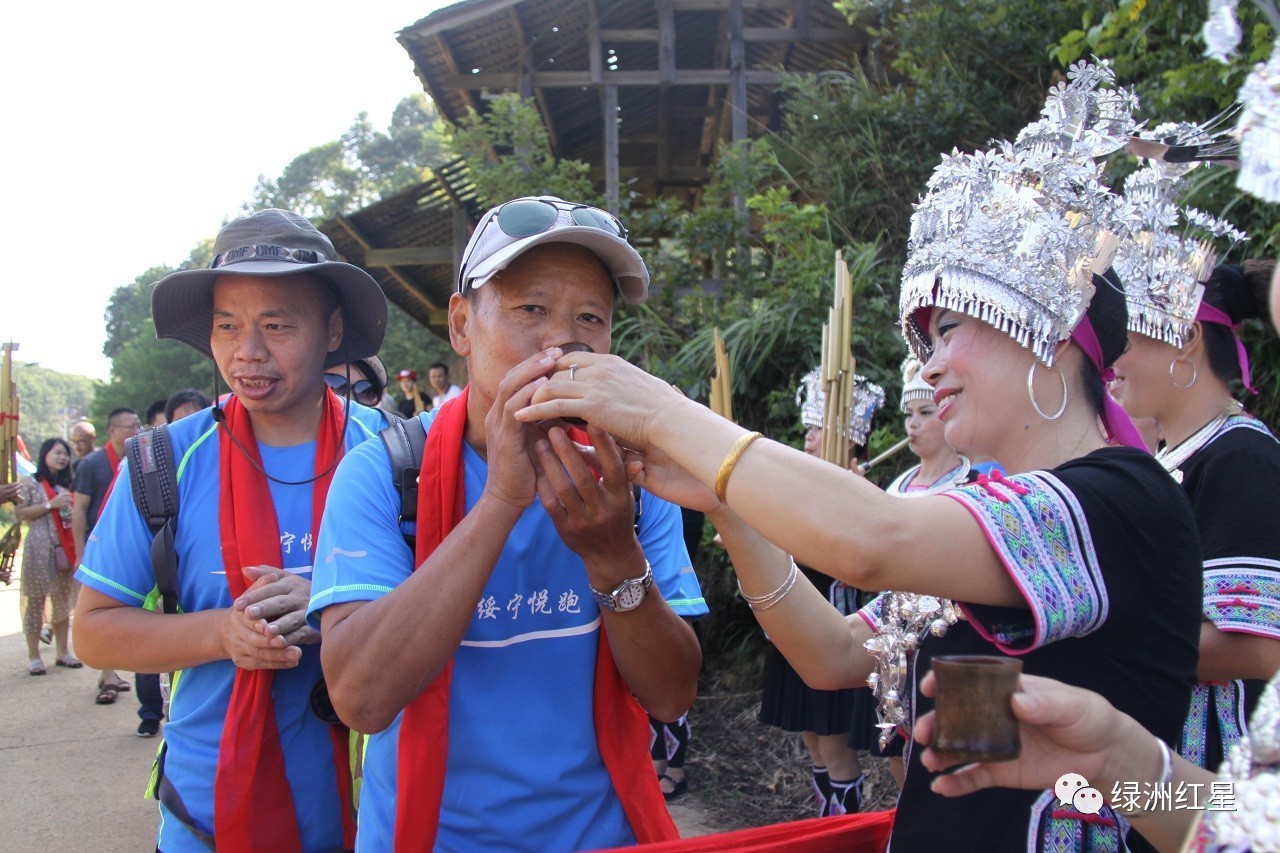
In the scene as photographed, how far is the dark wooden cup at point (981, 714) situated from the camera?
1.28 metres

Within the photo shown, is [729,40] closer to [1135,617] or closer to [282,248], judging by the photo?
[282,248]

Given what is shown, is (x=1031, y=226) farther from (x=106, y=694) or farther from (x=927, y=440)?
(x=106, y=694)

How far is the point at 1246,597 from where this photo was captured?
236 centimetres

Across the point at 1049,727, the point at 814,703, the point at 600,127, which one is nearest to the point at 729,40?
the point at 600,127

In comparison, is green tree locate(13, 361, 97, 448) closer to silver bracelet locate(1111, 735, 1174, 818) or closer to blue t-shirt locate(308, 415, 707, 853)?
blue t-shirt locate(308, 415, 707, 853)

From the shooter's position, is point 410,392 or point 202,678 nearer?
point 202,678

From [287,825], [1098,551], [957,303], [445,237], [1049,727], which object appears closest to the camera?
[1049,727]

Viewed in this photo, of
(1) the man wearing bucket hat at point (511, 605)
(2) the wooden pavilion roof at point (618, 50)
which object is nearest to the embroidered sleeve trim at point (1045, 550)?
(1) the man wearing bucket hat at point (511, 605)

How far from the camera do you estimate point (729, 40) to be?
10977 mm

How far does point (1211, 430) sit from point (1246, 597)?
1.75ft

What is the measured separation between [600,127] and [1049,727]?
1322 cm

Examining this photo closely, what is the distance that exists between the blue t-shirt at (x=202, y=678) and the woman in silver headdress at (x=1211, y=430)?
2.08 meters

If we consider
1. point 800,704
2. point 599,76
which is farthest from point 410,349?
point 800,704

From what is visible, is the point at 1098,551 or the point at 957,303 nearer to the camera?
the point at 1098,551
